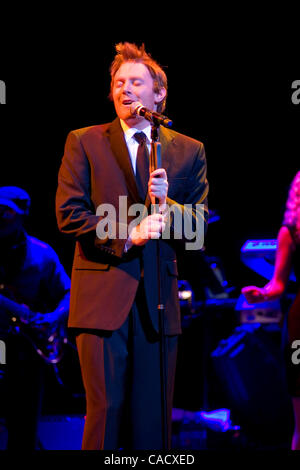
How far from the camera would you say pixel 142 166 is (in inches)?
95.1

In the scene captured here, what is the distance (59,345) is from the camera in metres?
4.14

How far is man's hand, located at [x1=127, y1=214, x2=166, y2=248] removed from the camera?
2117 mm

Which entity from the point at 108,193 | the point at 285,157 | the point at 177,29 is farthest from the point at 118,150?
the point at 285,157

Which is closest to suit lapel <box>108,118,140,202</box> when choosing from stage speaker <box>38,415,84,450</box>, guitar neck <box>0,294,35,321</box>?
guitar neck <box>0,294,35,321</box>

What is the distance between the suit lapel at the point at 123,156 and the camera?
7.74 feet

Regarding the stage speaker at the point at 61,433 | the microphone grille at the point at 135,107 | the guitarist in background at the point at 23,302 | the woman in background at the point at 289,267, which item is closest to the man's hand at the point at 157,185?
the microphone grille at the point at 135,107

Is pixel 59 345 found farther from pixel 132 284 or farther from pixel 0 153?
pixel 132 284

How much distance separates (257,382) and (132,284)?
2.20m

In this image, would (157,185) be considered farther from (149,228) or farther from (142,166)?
(142,166)

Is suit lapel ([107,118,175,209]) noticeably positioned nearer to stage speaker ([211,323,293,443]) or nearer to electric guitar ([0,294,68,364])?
electric guitar ([0,294,68,364])

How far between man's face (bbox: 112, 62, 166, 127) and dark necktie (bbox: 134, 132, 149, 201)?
74 mm

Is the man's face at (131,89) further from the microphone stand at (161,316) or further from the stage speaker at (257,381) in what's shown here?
the stage speaker at (257,381)

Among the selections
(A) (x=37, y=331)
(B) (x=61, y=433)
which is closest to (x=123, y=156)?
(A) (x=37, y=331)

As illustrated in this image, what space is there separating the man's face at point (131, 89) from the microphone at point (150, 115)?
0.12m
